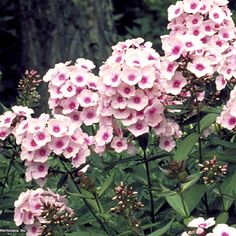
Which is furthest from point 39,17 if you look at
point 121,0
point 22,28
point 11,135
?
point 11,135

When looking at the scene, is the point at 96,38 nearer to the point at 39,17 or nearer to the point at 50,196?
the point at 39,17

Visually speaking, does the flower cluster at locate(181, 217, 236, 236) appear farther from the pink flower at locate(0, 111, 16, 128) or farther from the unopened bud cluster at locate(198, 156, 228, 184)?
the pink flower at locate(0, 111, 16, 128)

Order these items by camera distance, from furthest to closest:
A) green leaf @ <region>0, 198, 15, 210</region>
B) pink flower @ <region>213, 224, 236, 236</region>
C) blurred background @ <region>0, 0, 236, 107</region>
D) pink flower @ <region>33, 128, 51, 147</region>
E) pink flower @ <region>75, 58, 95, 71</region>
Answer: blurred background @ <region>0, 0, 236, 107</region>, green leaf @ <region>0, 198, 15, 210</region>, pink flower @ <region>75, 58, 95, 71</region>, pink flower @ <region>33, 128, 51, 147</region>, pink flower @ <region>213, 224, 236, 236</region>

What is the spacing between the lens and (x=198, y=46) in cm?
418

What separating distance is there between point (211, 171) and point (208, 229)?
32 cm

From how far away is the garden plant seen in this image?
4.17 m

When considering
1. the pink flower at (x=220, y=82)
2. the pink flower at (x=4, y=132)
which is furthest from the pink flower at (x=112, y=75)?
the pink flower at (x=4, y=132)

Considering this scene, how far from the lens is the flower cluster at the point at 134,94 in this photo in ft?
13.7

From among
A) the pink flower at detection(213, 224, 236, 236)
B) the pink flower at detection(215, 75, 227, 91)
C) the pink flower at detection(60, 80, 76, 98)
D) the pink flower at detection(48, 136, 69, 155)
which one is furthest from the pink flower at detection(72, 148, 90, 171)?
the pink flower at detection(213, 224, 236, 236)

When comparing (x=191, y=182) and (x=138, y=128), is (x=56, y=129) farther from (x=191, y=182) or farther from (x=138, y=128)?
(x=191, y=182)

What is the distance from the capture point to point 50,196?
4488 mm

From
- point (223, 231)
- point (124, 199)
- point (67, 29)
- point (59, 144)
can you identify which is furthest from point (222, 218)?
point (67, 29)

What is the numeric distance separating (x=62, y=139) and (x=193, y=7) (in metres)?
0.76

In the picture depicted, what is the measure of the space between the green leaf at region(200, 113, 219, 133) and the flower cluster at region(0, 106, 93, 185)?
18.7 inches
